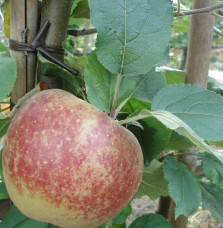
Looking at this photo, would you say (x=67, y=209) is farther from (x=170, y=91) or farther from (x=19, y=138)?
(x=170, y=91)

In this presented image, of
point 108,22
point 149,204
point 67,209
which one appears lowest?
point 149,204

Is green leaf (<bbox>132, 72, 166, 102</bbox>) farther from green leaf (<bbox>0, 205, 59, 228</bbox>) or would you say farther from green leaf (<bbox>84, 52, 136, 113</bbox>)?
green leaf (<bbox>0, 205, 59, 228</bbox>)

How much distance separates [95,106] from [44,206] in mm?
192

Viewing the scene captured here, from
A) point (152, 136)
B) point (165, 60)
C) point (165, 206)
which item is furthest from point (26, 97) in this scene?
point (165, 206)

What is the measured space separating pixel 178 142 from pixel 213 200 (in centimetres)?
19

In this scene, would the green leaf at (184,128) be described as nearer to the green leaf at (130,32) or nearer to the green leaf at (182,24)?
the green leaf at (130,32)

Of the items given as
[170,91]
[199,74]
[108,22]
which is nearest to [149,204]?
[199,74]

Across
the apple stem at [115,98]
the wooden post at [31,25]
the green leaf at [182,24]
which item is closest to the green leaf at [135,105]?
the apple stem at [115,98]

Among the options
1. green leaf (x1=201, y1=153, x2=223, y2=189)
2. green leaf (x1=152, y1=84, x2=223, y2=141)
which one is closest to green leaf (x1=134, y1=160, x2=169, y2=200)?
green leaf (x1=201, y1=153, x2=223, y2=189)

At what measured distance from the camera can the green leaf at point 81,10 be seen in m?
0.79

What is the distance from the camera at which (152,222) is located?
90 centimetres

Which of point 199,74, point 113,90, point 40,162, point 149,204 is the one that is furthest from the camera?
point 149,204

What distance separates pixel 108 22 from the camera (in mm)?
538

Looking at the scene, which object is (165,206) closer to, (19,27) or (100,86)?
(100,86)
